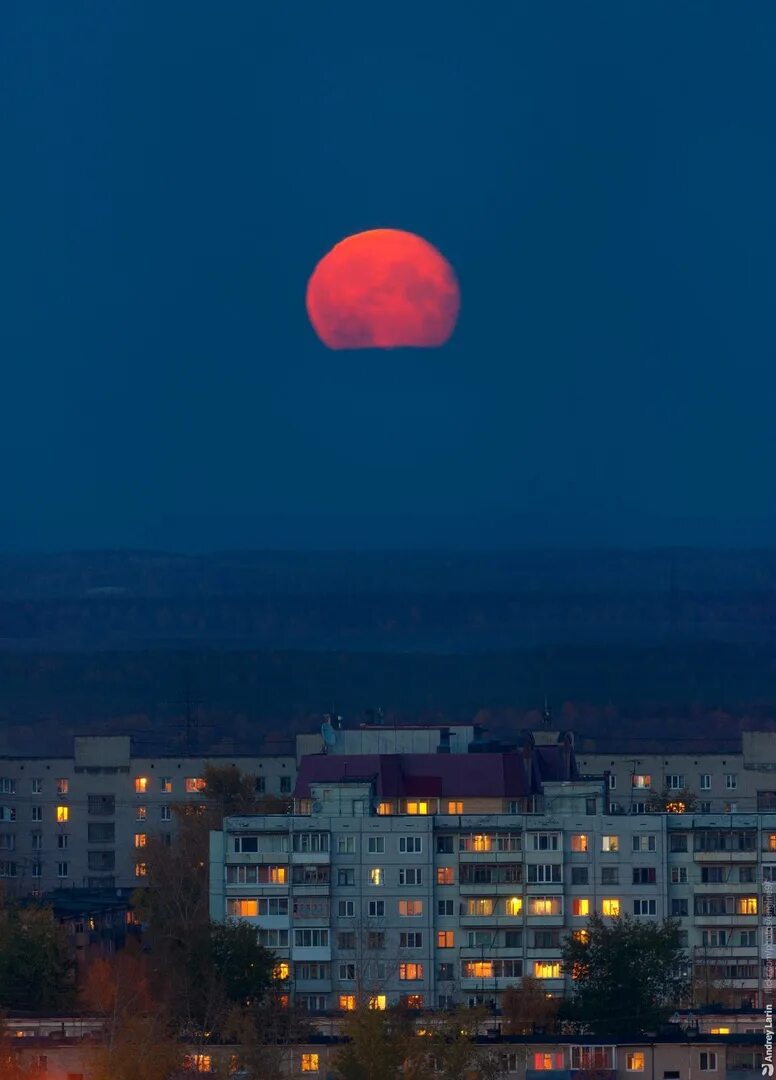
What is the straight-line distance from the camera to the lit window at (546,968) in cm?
4050

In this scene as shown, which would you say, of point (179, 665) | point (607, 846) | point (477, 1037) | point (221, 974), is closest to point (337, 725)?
point (607, 846)

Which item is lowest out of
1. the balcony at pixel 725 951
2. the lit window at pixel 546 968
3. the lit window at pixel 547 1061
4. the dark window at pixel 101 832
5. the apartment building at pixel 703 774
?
the lit window at pixel 547 1061

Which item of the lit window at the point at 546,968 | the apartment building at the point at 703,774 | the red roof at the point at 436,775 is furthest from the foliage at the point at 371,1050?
the apartment building at the point at 703,774

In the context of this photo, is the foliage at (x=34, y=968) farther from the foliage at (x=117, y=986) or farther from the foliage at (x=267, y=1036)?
the foliage at (x=267, y=1036)

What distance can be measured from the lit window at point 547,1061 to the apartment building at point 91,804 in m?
28.7

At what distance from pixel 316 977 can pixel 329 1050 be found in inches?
347

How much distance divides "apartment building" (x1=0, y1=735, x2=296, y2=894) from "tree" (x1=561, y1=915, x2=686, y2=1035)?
2241 cm

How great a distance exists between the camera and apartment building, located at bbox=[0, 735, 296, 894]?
197 ft

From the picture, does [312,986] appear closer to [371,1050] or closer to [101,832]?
[371,1050]

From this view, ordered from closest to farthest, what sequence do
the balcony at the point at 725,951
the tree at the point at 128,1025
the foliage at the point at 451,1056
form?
the tree at the point at 128,1025 → the foliage at the point at 451,1056 → the balcony at the point at 725,951

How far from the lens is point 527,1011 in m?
34.6

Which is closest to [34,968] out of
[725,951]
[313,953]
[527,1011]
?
[313,953]

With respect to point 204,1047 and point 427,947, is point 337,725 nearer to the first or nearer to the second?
point 427,947

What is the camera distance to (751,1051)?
1221 inches
